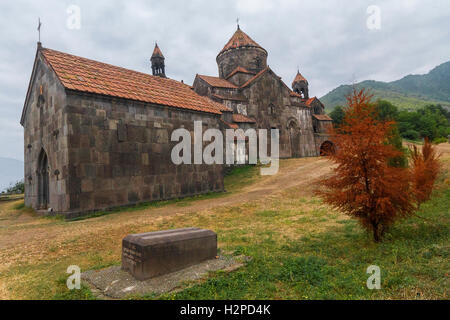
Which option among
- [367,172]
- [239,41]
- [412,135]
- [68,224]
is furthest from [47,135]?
[412,135]

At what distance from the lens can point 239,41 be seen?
2983cm

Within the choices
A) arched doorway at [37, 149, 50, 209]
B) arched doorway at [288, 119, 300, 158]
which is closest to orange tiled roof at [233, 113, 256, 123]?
arched doorway at [288, 119, 300, 158]

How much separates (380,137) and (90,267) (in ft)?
22.0

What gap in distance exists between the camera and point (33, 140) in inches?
563

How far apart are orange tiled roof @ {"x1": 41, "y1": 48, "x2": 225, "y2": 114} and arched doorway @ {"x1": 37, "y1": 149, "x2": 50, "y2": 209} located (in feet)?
16.0

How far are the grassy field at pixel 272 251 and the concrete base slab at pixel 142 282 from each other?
0.70 feet

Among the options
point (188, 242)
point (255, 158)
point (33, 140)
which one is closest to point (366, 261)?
point (188, 242)

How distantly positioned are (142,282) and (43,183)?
41.1 feet

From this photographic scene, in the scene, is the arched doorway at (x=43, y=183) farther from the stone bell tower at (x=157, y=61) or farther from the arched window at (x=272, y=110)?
the stone bell tower at (x=157, y=61)

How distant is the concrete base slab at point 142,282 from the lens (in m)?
4.10

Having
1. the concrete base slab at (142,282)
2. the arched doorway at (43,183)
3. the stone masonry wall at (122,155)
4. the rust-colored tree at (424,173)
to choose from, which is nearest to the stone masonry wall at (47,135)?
the arched doorway at (43,183)

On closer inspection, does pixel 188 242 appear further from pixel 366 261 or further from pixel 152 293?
pixel 366 261

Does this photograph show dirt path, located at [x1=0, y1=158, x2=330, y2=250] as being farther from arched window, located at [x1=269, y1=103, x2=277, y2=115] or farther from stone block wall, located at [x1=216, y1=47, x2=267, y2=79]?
stone block wall, located at [x1=216, y1=47, x2=267, y2=79]
